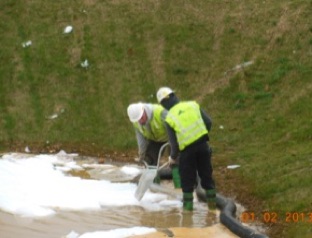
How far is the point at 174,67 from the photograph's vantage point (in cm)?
1770

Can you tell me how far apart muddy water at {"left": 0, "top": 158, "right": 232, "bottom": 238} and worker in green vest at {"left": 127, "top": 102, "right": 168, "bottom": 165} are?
120 centimetres

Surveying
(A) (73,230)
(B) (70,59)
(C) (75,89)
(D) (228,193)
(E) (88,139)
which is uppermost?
(B) (70,59)

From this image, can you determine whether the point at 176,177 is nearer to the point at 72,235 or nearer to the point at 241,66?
the point at 72,235

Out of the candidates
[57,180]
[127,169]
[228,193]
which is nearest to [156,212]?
[228,193]

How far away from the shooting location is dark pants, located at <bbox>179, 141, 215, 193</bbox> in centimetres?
791

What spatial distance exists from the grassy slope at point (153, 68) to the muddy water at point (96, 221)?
3.14 m

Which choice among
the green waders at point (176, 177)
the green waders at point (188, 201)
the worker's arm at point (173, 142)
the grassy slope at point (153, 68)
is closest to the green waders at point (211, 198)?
the green waders at point (188, 201)

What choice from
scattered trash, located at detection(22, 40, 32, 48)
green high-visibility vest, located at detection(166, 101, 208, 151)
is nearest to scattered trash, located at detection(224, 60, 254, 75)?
scattered trash, located at detection(22, 40, 32, 48)

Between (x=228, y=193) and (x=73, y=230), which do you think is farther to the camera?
(x=228, y=193)

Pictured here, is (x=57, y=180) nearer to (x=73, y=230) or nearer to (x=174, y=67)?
(x=73, y=230)

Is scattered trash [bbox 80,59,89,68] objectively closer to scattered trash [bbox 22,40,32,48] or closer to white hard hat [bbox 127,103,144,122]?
scattered trash [bbox 22,40,32,48]

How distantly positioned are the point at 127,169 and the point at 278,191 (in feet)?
12.5
